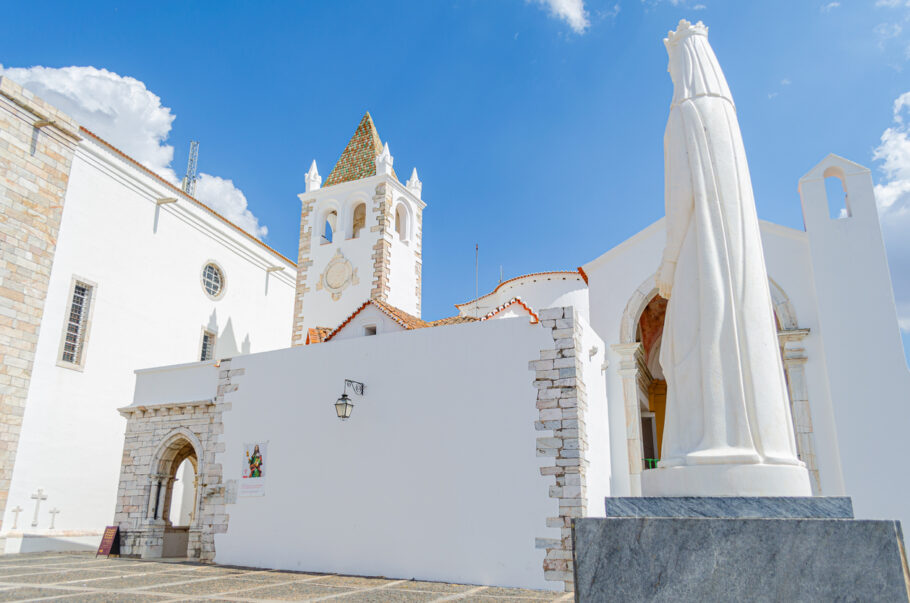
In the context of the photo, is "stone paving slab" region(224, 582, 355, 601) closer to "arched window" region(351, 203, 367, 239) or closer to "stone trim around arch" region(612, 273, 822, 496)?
"stone trim around arch" region(612, 273, 822, 496)

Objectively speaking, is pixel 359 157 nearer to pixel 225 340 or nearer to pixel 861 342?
pixel 225 340

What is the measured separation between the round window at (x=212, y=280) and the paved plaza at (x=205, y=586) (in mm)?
9151

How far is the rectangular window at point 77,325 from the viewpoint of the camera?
13844 millimetres

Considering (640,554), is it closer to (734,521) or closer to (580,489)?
(734,521)

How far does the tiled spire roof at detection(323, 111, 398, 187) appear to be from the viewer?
65.2 feet

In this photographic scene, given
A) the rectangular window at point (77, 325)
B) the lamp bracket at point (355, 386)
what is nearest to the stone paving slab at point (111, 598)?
the lamp bracket at point (355, 386)

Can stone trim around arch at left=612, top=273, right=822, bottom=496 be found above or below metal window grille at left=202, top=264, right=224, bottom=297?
below

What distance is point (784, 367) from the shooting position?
10.6 metres

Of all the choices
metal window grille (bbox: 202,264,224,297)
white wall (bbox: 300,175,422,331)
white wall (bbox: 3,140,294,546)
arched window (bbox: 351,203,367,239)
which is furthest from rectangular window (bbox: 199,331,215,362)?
arched window (bbox: 351,203,367,239)

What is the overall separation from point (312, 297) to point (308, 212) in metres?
3.10

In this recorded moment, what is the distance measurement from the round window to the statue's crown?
54.6ft

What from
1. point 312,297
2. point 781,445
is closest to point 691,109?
point 781,445

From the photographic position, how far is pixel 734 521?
2648 millimetres

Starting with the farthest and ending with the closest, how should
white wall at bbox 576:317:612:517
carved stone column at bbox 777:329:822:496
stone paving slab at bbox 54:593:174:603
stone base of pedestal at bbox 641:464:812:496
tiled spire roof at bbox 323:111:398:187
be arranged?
1. tiled spire roof at bbox 323:111:398:187
2. carved stone column at bbox 777:329:822:496
3. white wall at bbox 576:317:612:517
4. stone paving slab at bbox 54:593:174:603
5. stone base of pedestal at bbox 641:464:812:496
